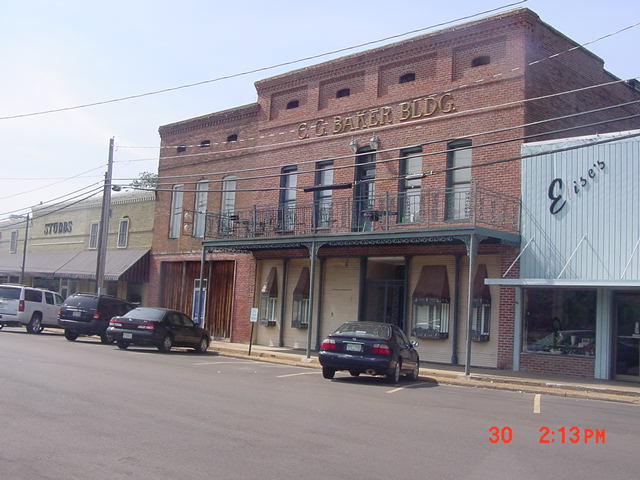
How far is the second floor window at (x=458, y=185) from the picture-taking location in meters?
20.3

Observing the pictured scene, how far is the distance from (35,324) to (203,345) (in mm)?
8511

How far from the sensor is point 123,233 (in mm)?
34375

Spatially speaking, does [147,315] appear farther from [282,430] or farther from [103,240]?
[282,430]

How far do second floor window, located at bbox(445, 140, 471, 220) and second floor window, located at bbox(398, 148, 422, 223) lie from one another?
103cm

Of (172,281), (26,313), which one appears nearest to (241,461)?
(26,313)

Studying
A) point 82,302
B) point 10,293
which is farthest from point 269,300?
point 10,293

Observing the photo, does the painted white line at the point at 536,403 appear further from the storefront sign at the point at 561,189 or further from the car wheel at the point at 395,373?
the storefront sign at the point at 561,189

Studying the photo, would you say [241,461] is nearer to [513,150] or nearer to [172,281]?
[513,150]

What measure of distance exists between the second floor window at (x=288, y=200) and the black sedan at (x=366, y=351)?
Answer: 909cm

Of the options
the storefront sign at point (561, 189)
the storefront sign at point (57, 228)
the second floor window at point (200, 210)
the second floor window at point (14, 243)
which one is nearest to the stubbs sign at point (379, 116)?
the storefront sign at point (561, 189)

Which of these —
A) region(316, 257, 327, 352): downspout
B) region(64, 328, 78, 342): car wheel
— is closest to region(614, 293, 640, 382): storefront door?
region(316, 257, 327, 352): downspout

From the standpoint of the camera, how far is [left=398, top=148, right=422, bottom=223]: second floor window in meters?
21.6
